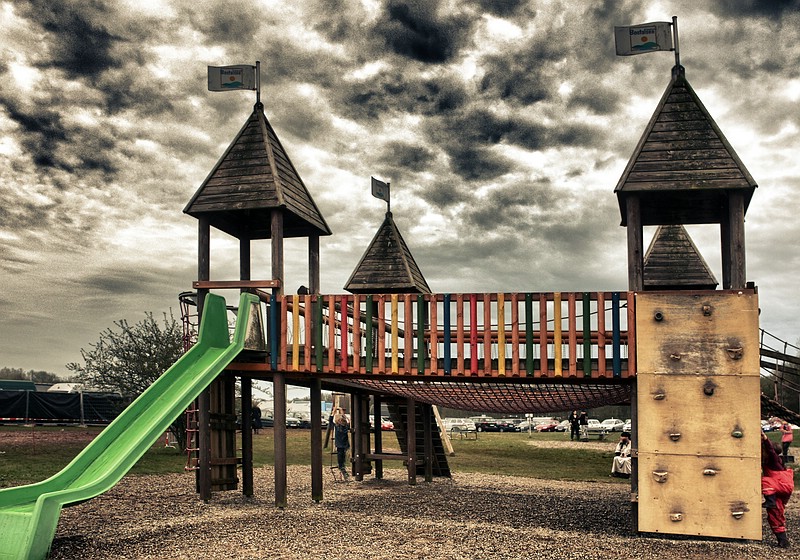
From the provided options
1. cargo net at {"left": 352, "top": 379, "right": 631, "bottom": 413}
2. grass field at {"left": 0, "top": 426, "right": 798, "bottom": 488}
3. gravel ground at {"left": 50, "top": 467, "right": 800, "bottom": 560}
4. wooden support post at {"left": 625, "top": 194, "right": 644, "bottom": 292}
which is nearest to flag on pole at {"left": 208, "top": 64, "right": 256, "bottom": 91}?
cargo net at {"left": 352, "top": 379, "right": 631, "bottom": 413}

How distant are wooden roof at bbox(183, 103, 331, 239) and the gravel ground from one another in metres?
4.74

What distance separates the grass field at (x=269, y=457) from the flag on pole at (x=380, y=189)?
23.9 feet

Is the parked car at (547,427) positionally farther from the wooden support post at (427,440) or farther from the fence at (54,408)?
the wooden support post at (427,440)

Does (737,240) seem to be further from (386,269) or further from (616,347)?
(386,269)

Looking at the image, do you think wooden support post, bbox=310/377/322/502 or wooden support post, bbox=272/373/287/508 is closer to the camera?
wooden support post, bbox=272/373/287/508

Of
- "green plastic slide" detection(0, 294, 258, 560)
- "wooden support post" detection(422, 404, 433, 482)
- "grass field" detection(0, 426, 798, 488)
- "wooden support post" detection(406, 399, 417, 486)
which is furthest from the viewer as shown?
"grass field" detection(0, 426, 798, 488)

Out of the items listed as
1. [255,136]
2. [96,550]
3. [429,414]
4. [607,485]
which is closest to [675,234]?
[607,485]

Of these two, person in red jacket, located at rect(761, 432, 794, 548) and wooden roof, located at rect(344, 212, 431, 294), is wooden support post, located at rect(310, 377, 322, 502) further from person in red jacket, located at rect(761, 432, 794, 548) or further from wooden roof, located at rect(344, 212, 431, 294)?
person in red jacket, located at rect(761, 432, 794, 548)

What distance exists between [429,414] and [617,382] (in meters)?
7.14

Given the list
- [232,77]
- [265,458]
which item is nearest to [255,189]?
[232,77]

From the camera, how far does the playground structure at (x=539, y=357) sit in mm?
9781

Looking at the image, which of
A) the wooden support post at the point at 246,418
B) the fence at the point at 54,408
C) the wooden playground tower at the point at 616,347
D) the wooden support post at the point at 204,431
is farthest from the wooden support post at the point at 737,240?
the fence at the point at 54,408

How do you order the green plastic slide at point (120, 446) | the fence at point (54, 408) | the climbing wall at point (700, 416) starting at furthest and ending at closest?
the fence at point (54, 408) < the climbing wall at point (700, 416) < the green plastic slide at point (120, 446)

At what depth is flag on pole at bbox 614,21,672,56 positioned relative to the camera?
38.4ft
